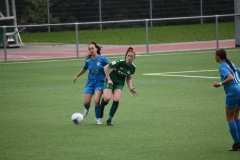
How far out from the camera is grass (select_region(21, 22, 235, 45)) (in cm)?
3566

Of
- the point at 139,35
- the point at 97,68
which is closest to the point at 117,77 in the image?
the point at 97,68

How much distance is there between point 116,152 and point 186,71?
12221mm

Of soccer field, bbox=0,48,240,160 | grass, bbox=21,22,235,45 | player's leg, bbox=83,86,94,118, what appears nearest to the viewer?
soccer field, bbox=0,48,240,160

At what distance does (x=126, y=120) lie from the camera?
1277 centimetres

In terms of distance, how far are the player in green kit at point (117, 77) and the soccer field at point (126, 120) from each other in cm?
48

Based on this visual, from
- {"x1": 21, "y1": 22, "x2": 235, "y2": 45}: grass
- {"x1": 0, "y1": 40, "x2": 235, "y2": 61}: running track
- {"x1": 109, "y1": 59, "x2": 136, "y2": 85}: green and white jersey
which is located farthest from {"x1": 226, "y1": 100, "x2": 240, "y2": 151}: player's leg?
{"x1": 21, "y1": 22, "x2": 235, "y2": 45}: grass

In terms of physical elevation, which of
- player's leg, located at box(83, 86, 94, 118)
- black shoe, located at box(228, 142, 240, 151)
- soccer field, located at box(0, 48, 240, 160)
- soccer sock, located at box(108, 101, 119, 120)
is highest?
player's leg, located at box(83, 86, 94, 118)

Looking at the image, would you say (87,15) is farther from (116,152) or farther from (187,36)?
(116,152)

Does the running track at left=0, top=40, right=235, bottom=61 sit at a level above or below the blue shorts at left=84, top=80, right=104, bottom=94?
below

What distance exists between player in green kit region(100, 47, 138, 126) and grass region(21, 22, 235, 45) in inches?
878

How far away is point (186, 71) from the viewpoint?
21625 mm

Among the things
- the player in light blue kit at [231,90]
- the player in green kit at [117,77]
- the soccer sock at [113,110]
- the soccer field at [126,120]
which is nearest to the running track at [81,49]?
the soccer field at [126,120]

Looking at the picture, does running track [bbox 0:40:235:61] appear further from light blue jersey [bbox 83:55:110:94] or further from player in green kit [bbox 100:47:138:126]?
player in green kit [bbox 100:47:138:126]

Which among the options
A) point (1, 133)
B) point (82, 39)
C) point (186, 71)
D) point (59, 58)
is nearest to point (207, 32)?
point (82, 39)
